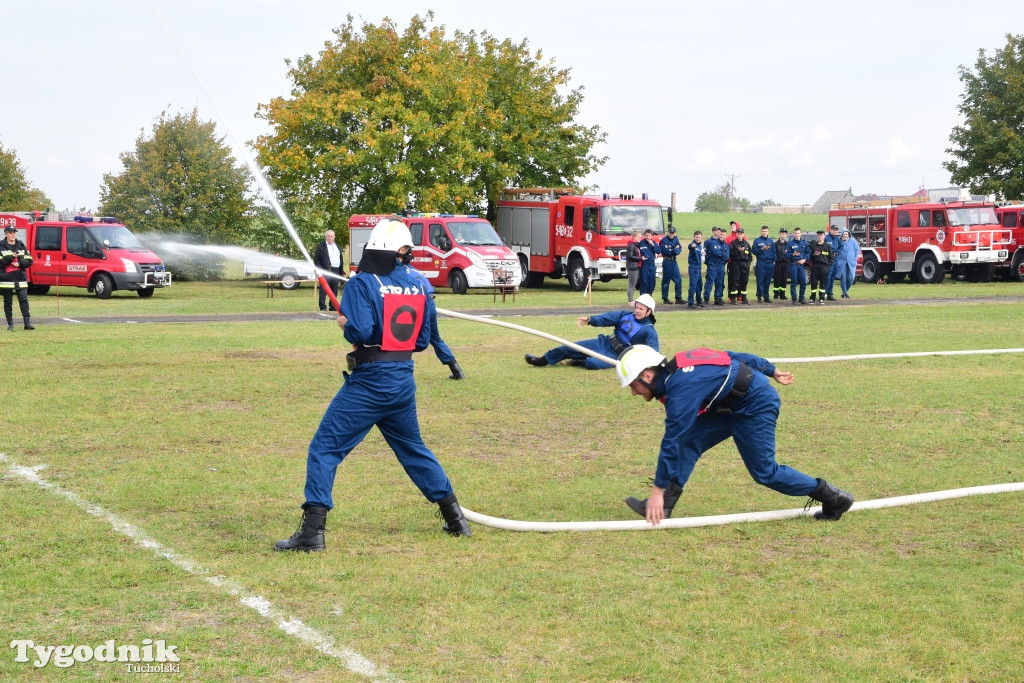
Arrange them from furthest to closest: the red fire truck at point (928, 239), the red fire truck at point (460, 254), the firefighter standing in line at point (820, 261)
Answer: the red fire truck at point (928, 239) < the red fire truck at point (460, 254) < the firefighter standing in line at point (820, 261)

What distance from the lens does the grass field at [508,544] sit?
484 cm

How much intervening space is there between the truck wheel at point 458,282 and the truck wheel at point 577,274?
399 cm

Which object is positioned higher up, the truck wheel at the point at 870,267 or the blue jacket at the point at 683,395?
the truck wheel at the point at 870,267

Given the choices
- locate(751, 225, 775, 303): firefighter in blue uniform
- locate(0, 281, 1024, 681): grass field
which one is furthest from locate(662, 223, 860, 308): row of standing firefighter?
locate(0, 281, 1024, 681): grass field

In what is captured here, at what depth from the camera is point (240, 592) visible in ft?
18.2

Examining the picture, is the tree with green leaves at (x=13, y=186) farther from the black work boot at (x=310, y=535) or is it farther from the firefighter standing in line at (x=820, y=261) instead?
the black work boot at (x=310, y=535)

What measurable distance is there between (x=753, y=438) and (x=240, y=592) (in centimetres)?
311

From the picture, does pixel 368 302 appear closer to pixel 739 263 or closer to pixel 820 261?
pixel 739 263

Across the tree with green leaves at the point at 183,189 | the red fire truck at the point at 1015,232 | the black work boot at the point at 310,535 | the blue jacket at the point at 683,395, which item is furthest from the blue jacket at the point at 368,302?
the tree with green leaves at the point at 183,189

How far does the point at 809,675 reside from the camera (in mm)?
4582

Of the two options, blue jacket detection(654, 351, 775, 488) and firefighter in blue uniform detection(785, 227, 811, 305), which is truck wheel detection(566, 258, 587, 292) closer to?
firefighter in blue uniform detection(785, 227, 811, 305)

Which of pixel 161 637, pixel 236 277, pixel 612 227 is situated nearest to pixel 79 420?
pixel 161 637

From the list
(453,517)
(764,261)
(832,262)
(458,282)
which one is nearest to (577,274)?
(458,282)

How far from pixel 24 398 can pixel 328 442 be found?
652 centimetres
